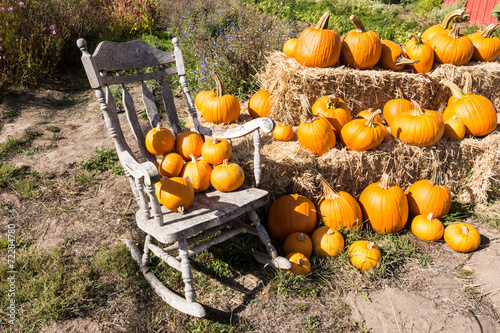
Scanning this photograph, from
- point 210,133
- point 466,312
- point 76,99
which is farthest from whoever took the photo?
point 76,99

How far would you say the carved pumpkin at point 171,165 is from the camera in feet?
7.85

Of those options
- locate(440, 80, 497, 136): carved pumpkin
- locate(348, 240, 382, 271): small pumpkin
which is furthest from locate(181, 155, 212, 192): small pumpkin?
locate(440, 80, 497, 136): carved pumpkin

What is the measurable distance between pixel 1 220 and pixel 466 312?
Result: 3.67 m

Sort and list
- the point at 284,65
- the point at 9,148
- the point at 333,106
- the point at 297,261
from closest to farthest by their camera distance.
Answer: the point at 297,261
the point at 333,106
the point at 284,65
the point at 9,148

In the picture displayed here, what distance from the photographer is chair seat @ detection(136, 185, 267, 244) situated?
78.5 inches

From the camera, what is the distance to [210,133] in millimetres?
2660

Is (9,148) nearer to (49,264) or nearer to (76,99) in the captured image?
(76,99)

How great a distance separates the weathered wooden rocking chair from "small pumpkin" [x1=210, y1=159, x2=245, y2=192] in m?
0.05

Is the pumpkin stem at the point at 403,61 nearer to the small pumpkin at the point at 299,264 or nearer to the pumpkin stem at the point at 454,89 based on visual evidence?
the pumpkin stem at the point at 454,89

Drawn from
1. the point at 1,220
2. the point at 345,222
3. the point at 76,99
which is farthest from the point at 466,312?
the point at 76,99

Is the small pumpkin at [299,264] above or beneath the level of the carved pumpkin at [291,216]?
beneath

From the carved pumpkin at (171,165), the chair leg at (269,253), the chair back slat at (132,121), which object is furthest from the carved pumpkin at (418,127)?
the chair back slat at (132,121)

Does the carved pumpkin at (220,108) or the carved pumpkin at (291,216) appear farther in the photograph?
the carved pumpkin at (220,108)

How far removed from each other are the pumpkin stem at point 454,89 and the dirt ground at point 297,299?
44.8 inches
